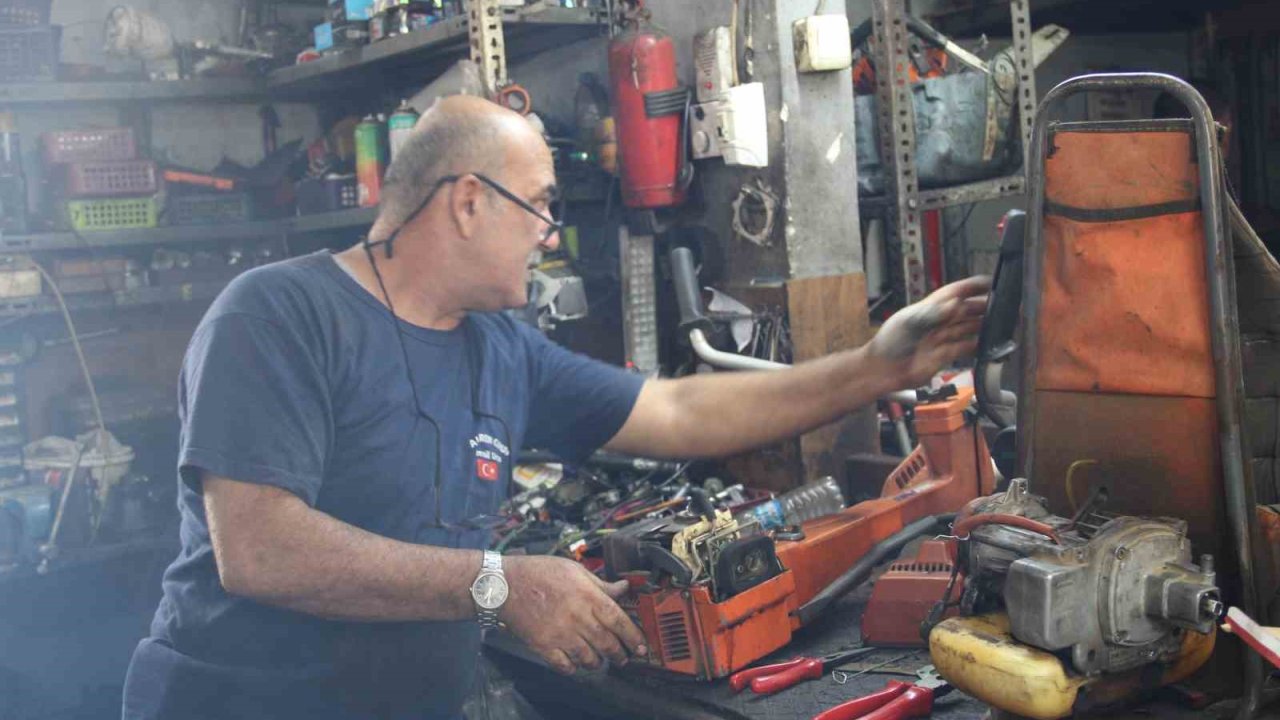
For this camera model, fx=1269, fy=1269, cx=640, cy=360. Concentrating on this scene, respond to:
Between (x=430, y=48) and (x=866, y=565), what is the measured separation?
2700 millimetres

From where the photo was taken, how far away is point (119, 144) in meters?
5.13

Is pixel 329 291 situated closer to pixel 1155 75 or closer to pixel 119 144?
pixel 1155 75

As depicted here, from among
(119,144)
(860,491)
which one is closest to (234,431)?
(860,491)

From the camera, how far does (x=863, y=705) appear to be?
1.86 metres

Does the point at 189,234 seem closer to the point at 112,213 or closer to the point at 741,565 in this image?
the point at 112,213

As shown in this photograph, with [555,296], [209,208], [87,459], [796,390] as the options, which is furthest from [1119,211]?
[209,208]

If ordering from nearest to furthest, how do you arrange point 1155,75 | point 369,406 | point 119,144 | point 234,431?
point 1155,75 → point 234,431 → point 369,406 → point 119,144

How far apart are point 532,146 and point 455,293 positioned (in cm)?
27

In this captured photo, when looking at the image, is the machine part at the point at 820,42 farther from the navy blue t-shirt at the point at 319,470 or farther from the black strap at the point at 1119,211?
the black strap at the point at 1119,211

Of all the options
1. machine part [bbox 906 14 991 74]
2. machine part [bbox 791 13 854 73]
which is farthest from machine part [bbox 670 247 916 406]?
machine part [bbox 906 14 991 74]

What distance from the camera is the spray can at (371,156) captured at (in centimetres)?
458

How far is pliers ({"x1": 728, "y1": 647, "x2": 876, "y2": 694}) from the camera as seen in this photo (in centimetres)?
205

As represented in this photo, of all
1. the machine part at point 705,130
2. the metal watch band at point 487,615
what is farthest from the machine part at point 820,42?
the metal watch band at point 487,615

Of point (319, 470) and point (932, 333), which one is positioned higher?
Answer: point (932, 333)
